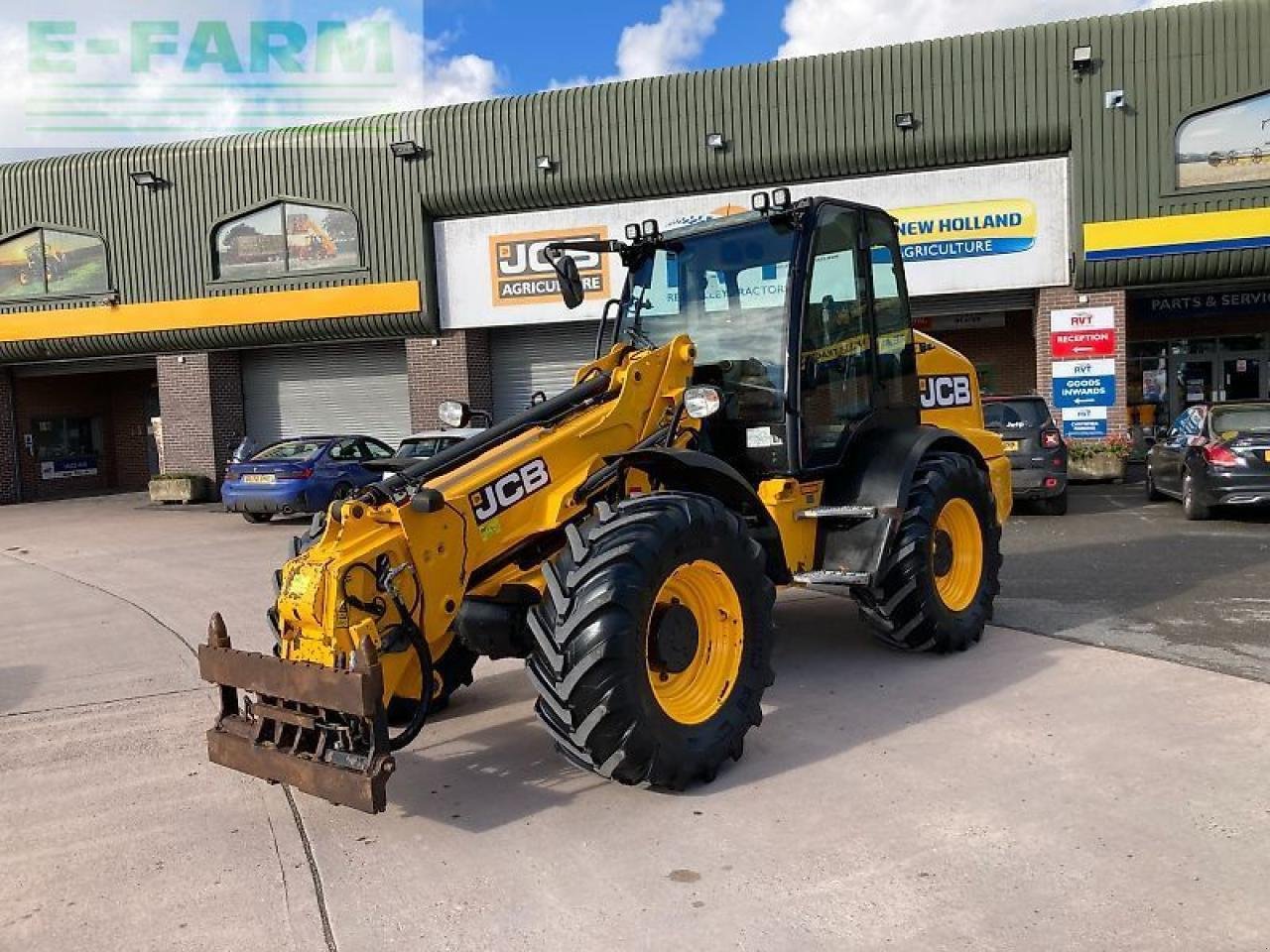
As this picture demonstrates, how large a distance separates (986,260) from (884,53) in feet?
12.5

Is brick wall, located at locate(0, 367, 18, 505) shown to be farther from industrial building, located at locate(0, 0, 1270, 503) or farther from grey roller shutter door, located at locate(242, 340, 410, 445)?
grey roller shutter door, located at locate(242, 340, 410, 445)

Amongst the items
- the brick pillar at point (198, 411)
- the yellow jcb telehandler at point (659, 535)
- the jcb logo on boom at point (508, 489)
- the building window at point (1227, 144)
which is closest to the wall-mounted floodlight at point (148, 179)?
the brick pillar at point (198, 411)

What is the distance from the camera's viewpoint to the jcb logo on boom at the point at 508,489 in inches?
175

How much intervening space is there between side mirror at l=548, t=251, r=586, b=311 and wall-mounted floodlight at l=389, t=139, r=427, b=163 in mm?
14492

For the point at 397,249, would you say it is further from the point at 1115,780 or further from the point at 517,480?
the point at 1115,780

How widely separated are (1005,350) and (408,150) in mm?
12218

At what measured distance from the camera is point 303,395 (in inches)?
867

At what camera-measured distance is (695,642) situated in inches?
180

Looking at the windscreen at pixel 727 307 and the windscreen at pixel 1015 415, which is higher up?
the windscreen at pixel 727 307

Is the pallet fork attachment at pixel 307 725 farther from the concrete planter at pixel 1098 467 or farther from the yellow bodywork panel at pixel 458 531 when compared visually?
the concrete planter at pixel 1098 467

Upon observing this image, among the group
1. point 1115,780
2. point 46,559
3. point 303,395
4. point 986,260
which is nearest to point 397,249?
point 303,395

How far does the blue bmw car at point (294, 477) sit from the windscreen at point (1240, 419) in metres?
11.1

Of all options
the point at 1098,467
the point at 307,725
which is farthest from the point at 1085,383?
the point at 307,725

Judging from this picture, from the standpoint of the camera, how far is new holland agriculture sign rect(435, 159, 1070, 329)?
677 inches
